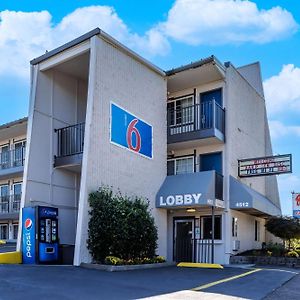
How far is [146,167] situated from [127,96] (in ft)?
10.4

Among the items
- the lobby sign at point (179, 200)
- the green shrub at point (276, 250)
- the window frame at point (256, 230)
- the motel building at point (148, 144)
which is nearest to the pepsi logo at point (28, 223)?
the motel building at point (148, 144)

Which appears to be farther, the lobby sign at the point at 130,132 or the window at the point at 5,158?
the window at the point at 5,158

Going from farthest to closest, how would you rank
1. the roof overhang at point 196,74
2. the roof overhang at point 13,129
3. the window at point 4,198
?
1. the window at point 4,198
2. the roof overhang at point 13,129
3. the roof overhang at point 196,74

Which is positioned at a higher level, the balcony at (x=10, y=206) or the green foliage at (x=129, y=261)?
the balcony at (x=10, y=206)

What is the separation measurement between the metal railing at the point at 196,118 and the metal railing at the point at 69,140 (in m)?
4.63

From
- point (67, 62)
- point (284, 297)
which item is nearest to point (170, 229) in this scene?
point (67, 62)

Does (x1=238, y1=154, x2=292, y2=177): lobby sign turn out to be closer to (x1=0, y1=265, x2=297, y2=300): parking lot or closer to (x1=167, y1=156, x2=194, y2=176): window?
(x1=167, y1=156, x2=194, y2=176): window

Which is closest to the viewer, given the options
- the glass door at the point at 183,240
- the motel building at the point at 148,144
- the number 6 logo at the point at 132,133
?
the motel building at the point at 148,144

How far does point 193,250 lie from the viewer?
19438 millimetres

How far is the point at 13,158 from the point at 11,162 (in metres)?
0.29

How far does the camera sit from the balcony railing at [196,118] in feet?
62.2

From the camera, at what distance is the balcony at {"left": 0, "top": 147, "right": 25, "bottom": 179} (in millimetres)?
26219

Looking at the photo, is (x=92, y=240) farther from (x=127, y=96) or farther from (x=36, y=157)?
(x=127, y=96)

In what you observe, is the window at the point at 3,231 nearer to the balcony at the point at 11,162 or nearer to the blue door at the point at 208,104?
the balcony at the point at 11,162
